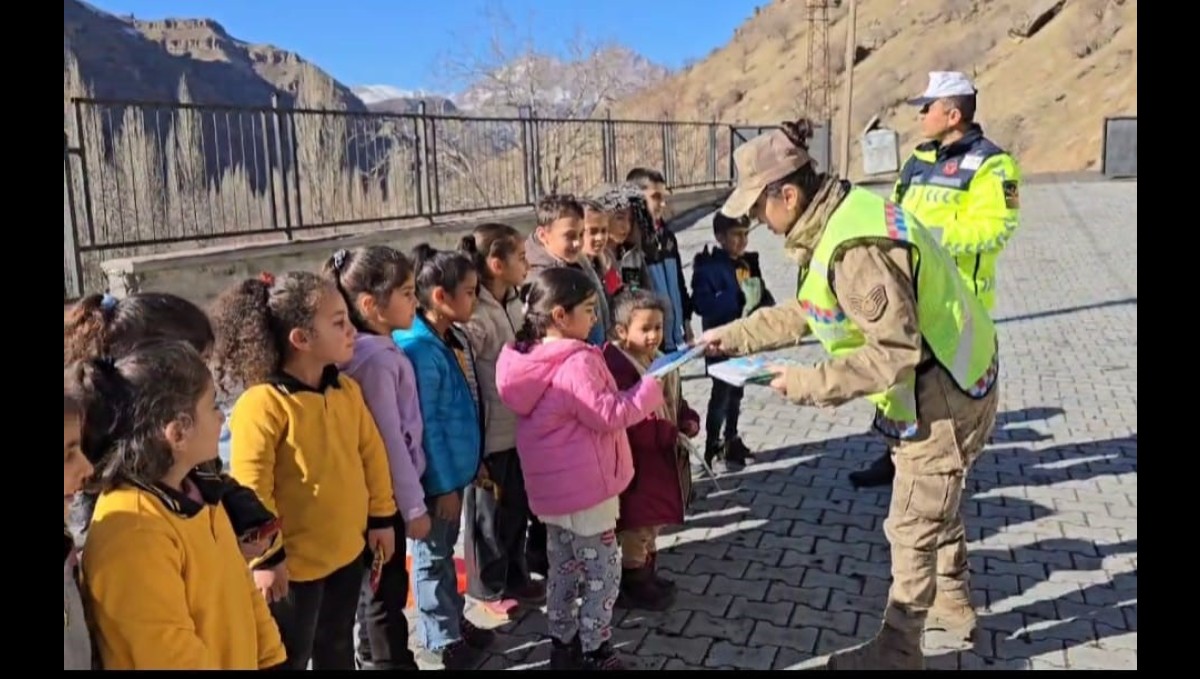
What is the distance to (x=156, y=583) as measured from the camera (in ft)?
6.15

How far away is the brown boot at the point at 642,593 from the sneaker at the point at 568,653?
631 mm

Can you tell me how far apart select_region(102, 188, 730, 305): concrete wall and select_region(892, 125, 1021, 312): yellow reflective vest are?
408 centimetres

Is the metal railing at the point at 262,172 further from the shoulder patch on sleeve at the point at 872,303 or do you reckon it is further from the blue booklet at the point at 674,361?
the shoulder patch on sleeve at the point at 872,303

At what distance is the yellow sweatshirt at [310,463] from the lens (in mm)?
2537

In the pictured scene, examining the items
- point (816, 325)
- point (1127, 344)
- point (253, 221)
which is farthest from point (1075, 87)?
point (816, 325)

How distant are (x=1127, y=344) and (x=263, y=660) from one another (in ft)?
28.4

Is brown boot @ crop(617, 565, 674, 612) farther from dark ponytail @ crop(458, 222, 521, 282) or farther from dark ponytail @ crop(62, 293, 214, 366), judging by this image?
dark ponytail @ crop(62, 293, 214, 366)

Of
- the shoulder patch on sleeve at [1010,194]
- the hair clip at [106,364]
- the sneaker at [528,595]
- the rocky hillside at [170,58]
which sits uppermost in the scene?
the rocky hillside at [170,58]

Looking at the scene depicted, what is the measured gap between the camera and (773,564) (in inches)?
170

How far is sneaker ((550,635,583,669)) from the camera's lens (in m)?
3.26

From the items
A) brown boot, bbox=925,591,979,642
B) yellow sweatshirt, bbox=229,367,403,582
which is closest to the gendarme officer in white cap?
brown boot, bbox=925,591,979,642

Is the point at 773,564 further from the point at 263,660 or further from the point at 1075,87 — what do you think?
the point at 1075,87

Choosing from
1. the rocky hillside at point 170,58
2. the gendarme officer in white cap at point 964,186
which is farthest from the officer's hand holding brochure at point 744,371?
the rocky hillside at point 170,58
